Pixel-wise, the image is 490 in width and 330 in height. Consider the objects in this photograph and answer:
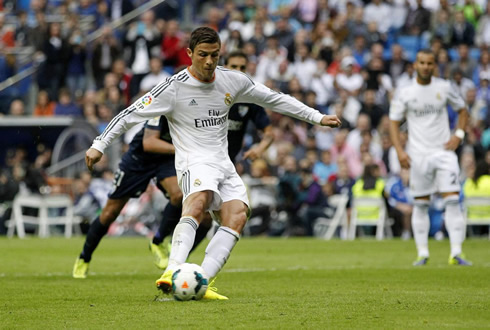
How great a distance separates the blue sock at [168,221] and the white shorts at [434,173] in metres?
3.58

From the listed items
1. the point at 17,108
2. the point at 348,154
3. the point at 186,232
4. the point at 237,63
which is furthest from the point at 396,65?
the point at 186,232

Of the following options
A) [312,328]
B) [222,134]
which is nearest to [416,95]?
[222,134]

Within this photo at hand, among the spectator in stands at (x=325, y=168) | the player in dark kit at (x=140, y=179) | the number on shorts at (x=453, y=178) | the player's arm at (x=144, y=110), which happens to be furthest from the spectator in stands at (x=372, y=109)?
the player's arm at (x=144, y=110)

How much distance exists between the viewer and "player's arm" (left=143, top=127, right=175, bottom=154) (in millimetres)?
11195

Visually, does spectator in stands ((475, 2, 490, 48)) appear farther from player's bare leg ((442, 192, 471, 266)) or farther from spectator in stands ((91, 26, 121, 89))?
player's bare leg ((442, 192, 471, 266))

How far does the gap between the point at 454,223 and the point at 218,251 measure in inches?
226

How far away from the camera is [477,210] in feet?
67.8

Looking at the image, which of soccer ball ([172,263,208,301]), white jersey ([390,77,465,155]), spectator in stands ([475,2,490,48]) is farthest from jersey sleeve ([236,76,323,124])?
spectator in stands ([475,2,490,48])

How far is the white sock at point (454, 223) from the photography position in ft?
43.4

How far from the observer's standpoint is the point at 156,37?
26.2 m

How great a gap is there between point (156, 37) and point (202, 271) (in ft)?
61.1

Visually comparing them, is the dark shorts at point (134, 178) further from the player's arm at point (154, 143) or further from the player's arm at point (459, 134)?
the player's arm at point (459, 134)

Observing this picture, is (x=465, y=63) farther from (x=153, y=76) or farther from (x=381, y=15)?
(x=153, y=76)

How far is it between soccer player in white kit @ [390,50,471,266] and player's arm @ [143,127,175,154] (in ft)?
11.8
